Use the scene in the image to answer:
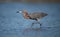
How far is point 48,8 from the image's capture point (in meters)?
1.37

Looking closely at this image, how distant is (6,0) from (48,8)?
1.37ft

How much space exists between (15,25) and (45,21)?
295 millimetres

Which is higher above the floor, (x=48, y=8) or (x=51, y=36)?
(x=48, y=8)

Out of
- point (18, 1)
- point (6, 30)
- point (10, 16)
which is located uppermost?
point (18, 1)

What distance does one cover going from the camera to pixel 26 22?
134 centimetres

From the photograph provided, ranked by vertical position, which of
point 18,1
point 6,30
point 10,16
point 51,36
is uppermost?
point 18,1

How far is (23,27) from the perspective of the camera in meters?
1.33

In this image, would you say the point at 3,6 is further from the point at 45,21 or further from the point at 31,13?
the point at 45,21

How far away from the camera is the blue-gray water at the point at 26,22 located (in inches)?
52.0

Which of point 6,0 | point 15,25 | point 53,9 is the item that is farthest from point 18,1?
point 53,9

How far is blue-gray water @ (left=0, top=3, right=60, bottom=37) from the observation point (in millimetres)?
1320

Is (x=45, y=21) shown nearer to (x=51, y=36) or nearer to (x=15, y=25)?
(x=51, y=36)

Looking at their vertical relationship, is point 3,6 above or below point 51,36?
above

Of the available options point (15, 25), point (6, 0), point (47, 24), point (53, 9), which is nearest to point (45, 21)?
point (47, 24)
